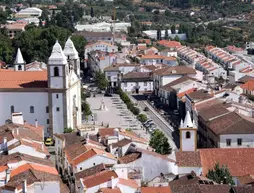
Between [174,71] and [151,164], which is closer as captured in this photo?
[151,164]

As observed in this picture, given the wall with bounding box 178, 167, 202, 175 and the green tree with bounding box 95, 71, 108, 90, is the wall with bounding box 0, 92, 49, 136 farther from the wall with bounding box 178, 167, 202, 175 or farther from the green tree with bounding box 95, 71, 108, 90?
the green tree with bounding box 95, 71, 108, 90

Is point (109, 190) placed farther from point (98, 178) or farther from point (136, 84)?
point (136, 84)

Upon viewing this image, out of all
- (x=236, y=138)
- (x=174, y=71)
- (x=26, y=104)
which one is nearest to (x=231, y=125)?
(x=236, y=138)

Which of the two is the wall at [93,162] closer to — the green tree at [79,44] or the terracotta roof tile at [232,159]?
the terracotta roof tile at [232,159]

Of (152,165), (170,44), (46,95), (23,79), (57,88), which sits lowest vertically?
(170,44)

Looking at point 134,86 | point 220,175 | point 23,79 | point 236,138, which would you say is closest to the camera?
point 220,175

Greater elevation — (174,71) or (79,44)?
(79,44)

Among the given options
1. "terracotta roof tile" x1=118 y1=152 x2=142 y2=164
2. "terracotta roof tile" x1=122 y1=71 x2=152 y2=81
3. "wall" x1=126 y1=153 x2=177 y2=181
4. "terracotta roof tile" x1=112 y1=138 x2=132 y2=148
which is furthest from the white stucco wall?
"terracotta roof tile" x1=122 y1=71 x2=152 y2=81

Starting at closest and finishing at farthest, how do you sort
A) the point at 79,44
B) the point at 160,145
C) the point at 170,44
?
1. the point at 160,145
2. the point at 79,44
3. the point at 170,44
